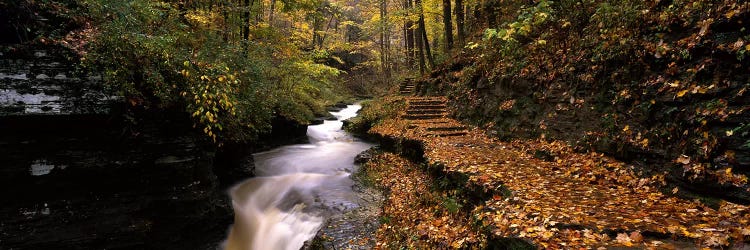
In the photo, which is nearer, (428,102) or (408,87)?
(428,102)

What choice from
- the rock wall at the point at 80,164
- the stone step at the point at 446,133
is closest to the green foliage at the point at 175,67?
the rock wall at the point at 80,164

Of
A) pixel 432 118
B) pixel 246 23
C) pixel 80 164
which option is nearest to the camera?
pixel 80 164

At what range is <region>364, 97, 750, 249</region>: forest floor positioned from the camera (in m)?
3.96

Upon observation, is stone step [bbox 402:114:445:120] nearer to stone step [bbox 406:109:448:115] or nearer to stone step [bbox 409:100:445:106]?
stone step [bbox 406:109:448:115]

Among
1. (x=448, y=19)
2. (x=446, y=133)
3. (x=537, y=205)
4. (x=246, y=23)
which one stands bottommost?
(x=537, y=205)

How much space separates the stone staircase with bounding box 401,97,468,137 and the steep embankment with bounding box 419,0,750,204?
1.70 meters

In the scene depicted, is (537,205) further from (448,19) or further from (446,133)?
(448,19)

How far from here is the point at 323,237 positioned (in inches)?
265

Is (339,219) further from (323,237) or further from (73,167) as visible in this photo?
(73,167)

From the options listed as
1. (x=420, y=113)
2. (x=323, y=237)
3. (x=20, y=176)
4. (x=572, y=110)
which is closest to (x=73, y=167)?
(x=20, y=176)

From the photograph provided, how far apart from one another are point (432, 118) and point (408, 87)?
7.08 m

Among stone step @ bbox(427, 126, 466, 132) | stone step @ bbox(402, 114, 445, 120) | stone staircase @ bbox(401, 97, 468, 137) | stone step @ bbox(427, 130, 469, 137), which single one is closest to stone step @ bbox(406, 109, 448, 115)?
stone staircase @ bbox(401, 97, 468, 137)

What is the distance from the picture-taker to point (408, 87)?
68.6ft

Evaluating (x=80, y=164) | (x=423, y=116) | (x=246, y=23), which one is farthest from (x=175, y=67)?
(x=423, y=116)
